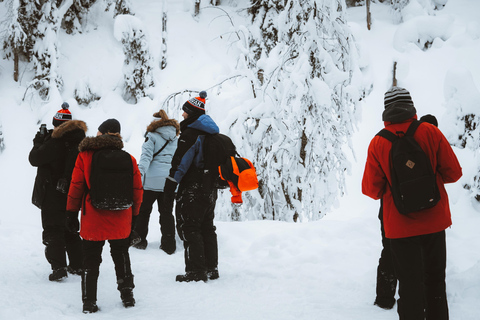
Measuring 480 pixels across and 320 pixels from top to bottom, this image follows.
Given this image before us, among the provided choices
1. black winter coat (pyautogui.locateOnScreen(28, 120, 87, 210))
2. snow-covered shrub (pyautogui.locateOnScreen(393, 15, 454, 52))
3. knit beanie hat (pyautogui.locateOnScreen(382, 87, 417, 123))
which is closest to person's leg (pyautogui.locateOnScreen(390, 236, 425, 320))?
knit beanie hat (pyautogui.locateOnScreen(382, 87, 417, 123))

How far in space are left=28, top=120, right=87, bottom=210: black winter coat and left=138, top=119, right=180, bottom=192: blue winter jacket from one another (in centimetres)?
126

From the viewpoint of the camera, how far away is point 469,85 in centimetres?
1304

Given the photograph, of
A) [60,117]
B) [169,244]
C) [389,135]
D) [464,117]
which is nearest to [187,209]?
[169,244]

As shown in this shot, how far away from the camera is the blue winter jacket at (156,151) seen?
216 inches

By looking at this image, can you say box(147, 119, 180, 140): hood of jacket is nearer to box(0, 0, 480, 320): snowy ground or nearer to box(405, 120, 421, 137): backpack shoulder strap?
box(0, 0, 480, 320): snowy ground

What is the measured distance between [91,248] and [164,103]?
4635 millimetres

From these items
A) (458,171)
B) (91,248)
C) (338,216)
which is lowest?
(338,216)

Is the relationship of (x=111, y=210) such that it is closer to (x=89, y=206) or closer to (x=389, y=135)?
(x=89, y=206)

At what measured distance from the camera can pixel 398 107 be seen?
2.76 m

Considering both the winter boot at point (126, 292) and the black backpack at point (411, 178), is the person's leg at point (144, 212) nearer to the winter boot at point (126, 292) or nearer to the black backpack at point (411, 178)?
the winter boot at point (126, 292)

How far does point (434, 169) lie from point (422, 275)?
2.16 ft

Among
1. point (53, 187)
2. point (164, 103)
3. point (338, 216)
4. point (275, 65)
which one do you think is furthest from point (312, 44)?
point (338, 216)

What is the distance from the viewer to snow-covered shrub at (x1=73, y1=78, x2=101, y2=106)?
17.3 m

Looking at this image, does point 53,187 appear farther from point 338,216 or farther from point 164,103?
point 338,216
